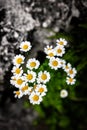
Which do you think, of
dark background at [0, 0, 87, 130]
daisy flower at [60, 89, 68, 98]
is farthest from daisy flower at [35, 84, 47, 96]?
daisy flower at [60, 89, 68, 98]

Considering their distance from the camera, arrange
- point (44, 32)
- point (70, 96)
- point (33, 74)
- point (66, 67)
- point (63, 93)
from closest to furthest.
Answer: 1. point (33, 74)
2. point (66, 67)
3. point (44, 32)
4. point (63, 93)
5. point (70, 96)

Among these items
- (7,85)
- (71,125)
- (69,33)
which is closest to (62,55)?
(69,33)

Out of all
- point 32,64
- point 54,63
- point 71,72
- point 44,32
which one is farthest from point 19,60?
point 44,32

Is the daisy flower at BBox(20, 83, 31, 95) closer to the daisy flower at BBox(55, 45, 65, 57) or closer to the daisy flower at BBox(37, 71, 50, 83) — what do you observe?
the daisy flower at BBox(37, 71, 50, 83)

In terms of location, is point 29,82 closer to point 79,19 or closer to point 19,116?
point 79,19

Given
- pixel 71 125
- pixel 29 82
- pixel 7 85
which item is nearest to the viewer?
pixel 29 82

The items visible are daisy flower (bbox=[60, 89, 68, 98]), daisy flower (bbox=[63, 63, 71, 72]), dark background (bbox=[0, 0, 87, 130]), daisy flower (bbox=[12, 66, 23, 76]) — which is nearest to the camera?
daisy flower (bbox=[12, 66, 23, 76])

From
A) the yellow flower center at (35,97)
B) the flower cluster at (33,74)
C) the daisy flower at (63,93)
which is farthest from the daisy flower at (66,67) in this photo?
the daisy flower at (63,93)

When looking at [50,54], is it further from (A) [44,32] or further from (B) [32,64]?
(A) [44,32]
